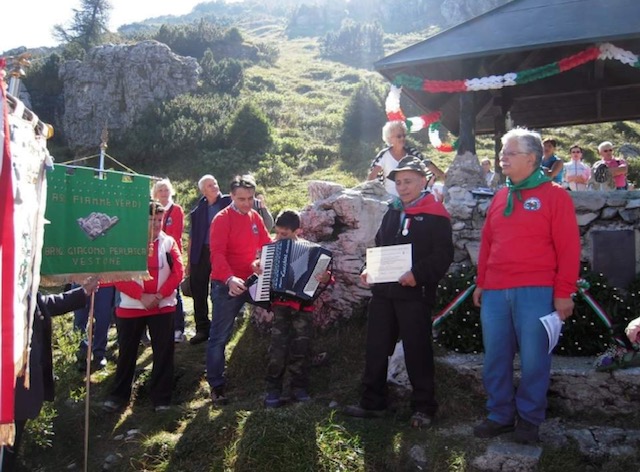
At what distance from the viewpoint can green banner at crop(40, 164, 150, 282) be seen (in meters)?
3.99

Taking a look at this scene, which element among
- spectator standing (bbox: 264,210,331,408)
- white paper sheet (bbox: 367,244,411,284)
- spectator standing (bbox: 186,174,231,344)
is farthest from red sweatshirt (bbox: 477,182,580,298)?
spectator standing (bbox: 186,174,231,344)

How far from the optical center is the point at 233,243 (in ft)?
17.8

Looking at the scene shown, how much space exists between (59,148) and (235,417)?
2409 cm

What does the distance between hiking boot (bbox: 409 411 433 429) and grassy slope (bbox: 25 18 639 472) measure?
0.07 meters

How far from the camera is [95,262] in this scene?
421cm

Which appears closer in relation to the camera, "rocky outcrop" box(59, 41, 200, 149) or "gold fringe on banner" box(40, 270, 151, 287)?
"gold fringe on banner" box(40, 270, 151, 287)

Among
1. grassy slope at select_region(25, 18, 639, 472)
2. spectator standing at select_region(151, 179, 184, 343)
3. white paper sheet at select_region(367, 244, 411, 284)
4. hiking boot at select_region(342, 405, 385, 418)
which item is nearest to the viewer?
grassy slope at select_region(25, 18, 639, 472)

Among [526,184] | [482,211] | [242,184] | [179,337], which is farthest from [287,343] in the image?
[482,211]

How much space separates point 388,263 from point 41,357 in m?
2.53

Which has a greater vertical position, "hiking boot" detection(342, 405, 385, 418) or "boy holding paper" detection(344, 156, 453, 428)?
"boy holding paper" detection(344, 156, 453, 428)

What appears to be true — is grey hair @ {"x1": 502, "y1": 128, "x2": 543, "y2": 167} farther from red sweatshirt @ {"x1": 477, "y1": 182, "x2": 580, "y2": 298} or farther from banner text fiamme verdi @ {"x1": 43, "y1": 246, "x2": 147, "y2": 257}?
banner text fiamme verdi @ {"x1": 43, "y1": 246, "x2": 147, "y2": 257}

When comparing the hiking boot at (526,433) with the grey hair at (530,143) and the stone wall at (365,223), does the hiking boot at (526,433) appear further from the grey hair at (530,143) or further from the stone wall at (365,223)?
the stone wall at (365,223)

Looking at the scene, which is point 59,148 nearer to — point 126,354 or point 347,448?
point 126,354

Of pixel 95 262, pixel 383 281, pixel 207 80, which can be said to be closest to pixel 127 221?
pixel 95 262
